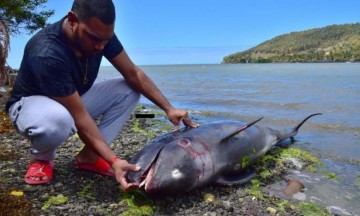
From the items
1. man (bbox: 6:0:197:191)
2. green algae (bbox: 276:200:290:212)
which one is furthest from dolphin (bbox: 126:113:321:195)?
green algae (bbox: 276:200:290:212)

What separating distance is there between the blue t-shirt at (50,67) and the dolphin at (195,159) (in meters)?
1.08

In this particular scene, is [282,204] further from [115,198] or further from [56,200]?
[56,200]

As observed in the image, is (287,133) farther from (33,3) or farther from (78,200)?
(33,3)

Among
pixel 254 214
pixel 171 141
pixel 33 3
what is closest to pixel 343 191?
pixel 254 214

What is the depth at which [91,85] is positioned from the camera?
4.64m

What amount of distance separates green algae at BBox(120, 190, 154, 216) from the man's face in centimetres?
153

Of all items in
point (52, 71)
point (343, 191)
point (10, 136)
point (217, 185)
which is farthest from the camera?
point (10, 136)

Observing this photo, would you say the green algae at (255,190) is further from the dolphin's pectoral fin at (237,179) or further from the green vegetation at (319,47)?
the green vegetation at (319,47)

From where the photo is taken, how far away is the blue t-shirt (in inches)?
146

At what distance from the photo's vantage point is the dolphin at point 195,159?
12.8 feet

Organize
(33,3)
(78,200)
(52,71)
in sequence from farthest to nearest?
(33,3), (78,200), (52,71)

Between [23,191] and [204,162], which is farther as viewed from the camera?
[204,162]

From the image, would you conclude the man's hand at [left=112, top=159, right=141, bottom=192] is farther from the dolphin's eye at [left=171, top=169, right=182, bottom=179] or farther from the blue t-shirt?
the blue t-shirt

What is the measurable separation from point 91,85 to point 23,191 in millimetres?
1395
